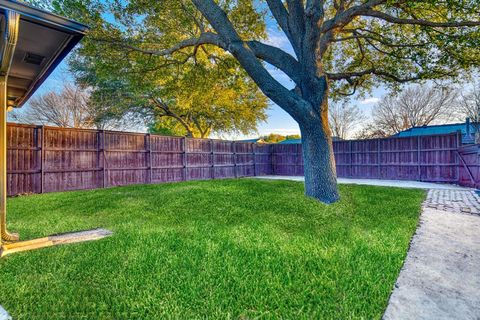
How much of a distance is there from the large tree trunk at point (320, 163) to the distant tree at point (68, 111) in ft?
44.8

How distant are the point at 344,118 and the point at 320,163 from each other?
2177 cm

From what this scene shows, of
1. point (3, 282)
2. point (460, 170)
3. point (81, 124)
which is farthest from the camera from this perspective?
point (81, 124)

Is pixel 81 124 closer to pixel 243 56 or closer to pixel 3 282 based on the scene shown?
pixel 243 56

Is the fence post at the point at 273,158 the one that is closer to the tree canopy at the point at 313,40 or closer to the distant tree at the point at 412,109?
the tree canopy at the point at 313,40

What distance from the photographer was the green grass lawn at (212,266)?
5.12 ft

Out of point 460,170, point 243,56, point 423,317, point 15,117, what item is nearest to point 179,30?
point 243,56

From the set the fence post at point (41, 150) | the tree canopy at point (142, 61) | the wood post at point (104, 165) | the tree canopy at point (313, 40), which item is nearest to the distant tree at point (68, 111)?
the tree canopy at point (142, 61)

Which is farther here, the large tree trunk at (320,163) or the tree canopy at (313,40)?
the large tree trunk at (320,163)

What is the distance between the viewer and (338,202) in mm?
4785

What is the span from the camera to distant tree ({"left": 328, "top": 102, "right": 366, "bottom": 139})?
23781mm

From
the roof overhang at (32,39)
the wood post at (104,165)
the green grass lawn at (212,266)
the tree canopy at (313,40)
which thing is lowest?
the green grass lawn at (212,266)

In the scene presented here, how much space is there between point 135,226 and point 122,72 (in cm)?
575

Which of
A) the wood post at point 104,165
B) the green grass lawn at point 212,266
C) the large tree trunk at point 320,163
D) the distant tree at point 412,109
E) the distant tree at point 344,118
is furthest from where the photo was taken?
the distant tree at point 344,118

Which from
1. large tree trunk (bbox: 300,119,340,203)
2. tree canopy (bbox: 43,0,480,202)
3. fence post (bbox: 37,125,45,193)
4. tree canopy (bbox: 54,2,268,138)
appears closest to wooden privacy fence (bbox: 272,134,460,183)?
tree canopy (bbox: 43,0,480,202)
